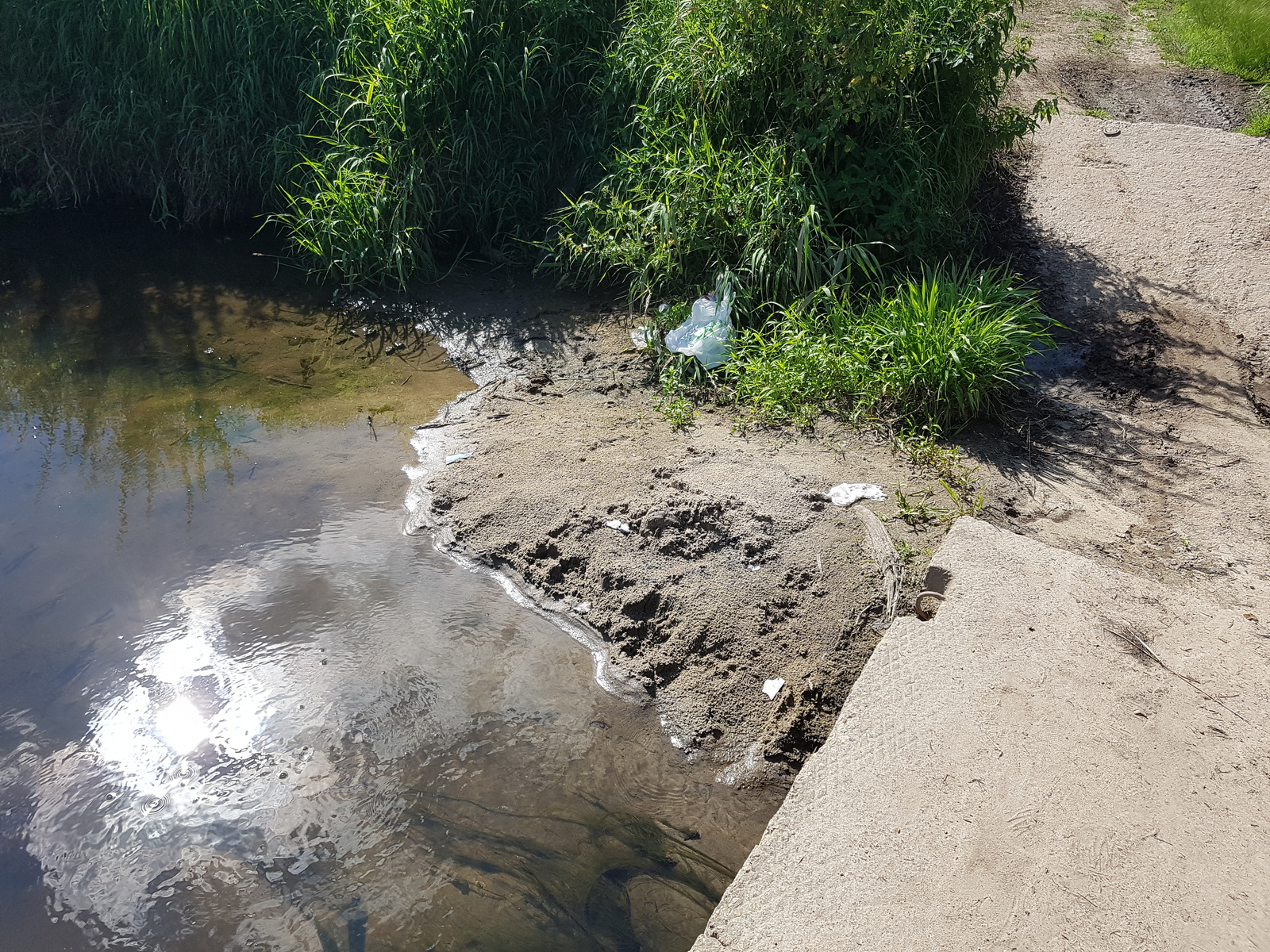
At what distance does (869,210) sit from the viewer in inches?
191

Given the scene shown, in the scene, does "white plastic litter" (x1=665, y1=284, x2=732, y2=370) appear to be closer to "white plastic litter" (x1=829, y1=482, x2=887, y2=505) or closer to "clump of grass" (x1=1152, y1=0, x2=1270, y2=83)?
"white plastic litter" (x1=829, y1=482, x2=887, y2=505)

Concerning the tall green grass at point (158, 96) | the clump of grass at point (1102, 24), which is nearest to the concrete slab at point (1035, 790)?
the tall green grass at point (158, 96)

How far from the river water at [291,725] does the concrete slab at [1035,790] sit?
41cm

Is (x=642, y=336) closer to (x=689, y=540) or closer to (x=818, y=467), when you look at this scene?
(x=818, y=467)

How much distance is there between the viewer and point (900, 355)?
4.06 meters

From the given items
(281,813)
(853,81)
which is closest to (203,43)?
(853,81)

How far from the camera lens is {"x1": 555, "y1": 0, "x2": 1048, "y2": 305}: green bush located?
15.3 ft

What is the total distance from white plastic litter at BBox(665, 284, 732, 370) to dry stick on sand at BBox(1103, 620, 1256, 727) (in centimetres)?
235

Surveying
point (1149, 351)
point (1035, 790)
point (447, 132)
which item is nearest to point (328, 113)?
point (447, 132)

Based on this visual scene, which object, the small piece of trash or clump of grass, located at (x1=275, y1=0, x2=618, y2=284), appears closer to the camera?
the small piece of trash

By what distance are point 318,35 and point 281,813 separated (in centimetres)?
548

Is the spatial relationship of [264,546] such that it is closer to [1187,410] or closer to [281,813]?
[281,813]

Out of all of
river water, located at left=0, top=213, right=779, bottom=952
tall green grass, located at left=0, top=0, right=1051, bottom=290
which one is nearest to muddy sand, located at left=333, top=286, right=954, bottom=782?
river water, located at left=0, top=213, right=779, bottom=952

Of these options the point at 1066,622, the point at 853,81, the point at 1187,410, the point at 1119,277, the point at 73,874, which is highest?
the point at 853,81
